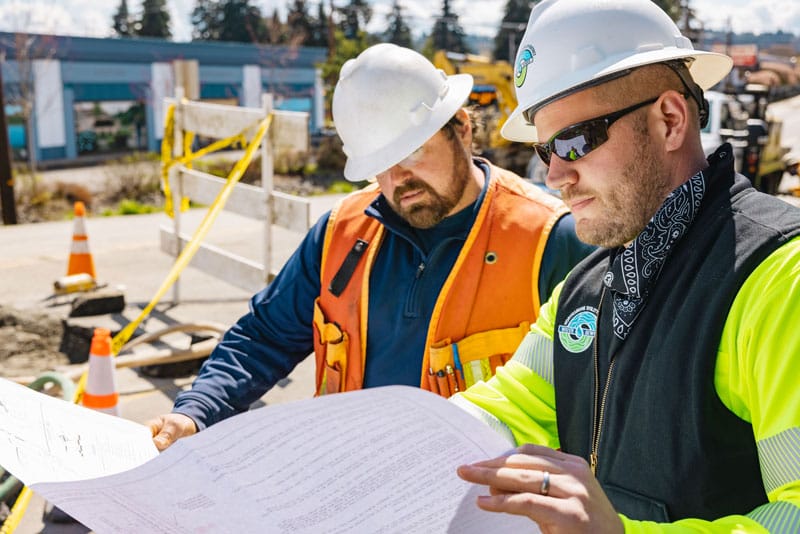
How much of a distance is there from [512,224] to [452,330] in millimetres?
408

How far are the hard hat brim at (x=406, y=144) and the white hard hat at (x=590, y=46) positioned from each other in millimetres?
823

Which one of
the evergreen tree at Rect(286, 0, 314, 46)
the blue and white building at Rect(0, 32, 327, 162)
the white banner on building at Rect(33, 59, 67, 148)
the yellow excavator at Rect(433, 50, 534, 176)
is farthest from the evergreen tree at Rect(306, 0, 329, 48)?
the yellow excavator at Rect(433, 50, 534, 176)

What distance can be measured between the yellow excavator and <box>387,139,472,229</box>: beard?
551 inches

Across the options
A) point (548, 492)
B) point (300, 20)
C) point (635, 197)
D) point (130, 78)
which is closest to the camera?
point (548, 492)

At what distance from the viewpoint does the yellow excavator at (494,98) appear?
710 inches

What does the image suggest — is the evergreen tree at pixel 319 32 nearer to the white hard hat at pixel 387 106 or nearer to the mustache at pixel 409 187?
A: the white hard hat at pixel 387 106

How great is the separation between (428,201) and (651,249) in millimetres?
1200

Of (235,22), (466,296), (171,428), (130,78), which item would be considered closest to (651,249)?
(466,296)

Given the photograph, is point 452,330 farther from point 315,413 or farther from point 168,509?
point 168,509

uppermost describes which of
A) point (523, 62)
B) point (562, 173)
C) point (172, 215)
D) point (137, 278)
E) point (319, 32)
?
point (319, 32)

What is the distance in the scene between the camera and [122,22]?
68.0 meters

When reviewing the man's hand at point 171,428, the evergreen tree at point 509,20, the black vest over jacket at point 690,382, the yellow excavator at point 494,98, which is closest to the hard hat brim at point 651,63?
the black vest over jacket at point 690,382

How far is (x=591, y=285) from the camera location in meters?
2.01

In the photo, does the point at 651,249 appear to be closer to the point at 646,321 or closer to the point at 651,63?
the point at 646,321
